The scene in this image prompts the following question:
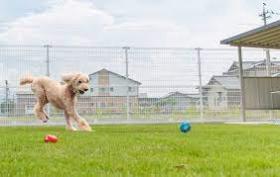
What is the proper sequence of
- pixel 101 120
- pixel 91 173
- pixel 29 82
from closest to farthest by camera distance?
pixel 91 173 < pixel 29 82 < pixel 101 120

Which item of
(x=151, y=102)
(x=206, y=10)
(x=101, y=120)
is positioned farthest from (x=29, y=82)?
(x=206, y=10)

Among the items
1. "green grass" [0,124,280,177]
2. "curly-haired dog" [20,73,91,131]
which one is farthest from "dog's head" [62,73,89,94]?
"green grass" [0,124,280,177]

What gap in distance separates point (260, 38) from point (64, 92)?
7935 mm

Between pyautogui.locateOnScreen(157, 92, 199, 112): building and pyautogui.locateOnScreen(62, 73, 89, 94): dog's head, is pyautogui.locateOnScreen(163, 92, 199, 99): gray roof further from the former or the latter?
pyautogui.locateOnScreen(62, 73, 89, 94): dog's head

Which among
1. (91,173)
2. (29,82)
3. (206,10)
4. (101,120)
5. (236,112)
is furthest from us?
(206,10)

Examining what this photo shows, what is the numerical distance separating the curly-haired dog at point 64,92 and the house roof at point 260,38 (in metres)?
6.11

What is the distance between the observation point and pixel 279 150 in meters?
4.51

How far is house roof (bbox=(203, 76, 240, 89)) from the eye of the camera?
16.1m

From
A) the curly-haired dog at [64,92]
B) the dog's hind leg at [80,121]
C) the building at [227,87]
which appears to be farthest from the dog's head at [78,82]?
the building at [227,87]

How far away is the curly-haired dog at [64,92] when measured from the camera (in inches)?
336

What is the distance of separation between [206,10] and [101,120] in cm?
559

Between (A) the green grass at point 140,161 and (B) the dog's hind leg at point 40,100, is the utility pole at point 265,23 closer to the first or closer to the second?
(B) the dog's hind leg at point 40,100

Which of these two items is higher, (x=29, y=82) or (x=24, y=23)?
(x=24, y=23)

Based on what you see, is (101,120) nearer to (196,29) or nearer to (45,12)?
(45,12)
